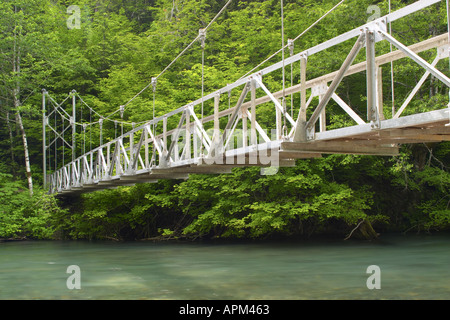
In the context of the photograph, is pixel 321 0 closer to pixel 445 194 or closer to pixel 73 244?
pixel 445 194

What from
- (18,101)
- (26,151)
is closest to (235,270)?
(26,151)

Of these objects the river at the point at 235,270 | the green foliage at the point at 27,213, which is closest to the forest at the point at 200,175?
the green foliage at the point at 27,213

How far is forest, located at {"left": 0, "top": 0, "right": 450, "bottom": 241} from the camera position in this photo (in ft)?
53.1

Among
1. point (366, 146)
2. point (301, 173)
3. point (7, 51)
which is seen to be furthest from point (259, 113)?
point (7, 51)

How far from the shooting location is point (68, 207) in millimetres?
20953

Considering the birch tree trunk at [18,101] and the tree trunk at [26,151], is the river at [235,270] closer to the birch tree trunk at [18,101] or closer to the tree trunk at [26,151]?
the tree trunk at [26,151]

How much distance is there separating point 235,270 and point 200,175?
21.4ft

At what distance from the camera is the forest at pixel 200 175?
16.2m

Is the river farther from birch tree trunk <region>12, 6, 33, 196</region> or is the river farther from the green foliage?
birch tree trunk <region>12, 6, 33, 196</region>

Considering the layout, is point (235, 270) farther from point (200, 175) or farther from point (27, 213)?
point (27, 213)

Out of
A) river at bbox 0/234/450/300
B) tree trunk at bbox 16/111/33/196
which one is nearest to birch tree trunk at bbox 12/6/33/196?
tree trunk at bbox 16/111/33/196

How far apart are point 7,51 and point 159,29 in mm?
6122

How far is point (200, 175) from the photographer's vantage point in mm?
17500
